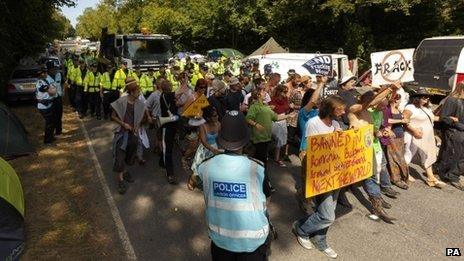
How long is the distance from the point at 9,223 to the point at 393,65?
663 centimetres

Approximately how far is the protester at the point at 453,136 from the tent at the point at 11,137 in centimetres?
851

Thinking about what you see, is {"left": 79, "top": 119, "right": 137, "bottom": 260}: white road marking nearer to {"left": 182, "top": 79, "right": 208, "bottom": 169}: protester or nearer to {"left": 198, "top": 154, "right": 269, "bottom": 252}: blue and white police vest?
{"left": 182, "top": 79, "right": 208, "bottom": 169}: protester

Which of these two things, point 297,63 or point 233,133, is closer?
point 233,133

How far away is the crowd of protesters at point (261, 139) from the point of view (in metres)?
3.20

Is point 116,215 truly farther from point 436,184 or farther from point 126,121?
point 436,184

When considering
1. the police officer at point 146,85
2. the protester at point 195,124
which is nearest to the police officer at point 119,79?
the police officer at point 146,85

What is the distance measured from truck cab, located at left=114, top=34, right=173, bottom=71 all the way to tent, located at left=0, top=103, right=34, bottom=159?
6.81 meters

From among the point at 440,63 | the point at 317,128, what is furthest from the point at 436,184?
the point at 440,63

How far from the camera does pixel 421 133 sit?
7023 mm

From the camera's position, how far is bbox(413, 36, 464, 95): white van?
39.4ft

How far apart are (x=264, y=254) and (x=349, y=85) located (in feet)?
15.8

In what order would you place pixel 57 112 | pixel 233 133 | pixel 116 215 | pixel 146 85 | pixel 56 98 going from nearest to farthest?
1. pixel 233 133
2. pixel 116 215
3. pixel 56 98
4. pixel 57 112
5. pixel 146 85

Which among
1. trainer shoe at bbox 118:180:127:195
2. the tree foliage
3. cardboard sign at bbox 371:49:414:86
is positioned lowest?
trainer shoe at bbox 118:180:127:195

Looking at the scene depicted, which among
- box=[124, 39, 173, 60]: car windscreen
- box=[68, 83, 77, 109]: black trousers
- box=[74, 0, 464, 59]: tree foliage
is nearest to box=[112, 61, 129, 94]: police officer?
box=[68, 83, 77, 109]: black trousers
